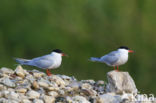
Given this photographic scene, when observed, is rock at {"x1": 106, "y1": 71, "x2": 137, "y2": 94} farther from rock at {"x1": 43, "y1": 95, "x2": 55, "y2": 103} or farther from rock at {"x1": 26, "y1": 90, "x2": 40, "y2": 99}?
rock at {"x1": 26, "y1": 90, "x2": 40, "y2": 99}

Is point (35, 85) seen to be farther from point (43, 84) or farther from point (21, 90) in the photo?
point (21, 90)

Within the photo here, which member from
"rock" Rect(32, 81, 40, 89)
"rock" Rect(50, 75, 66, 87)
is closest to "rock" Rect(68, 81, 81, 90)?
"rock" Rect(50, 75, 66, 87)

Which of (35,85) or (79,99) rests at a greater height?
(35,85)

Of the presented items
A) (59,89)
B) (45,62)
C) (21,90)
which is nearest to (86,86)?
(59,89)

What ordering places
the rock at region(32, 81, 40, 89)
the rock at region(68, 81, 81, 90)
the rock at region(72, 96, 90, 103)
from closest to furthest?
the rock at region(72, 96, 90, 103)
the rock at region(32, 81, 40, 89)
the rock at region(68, 81, 81, 90)

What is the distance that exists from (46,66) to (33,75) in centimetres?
33

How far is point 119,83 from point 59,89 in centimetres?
93

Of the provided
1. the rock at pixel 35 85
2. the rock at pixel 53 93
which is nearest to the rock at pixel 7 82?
the rock at pixel 35 85

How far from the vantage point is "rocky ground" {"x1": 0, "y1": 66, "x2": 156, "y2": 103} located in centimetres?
605

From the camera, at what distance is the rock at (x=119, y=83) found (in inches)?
265

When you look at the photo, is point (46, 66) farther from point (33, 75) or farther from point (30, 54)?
point (30, 54)

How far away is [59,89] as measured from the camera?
21.4 ft

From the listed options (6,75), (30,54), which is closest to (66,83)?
(6,75)

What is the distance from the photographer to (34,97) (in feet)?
19.9
